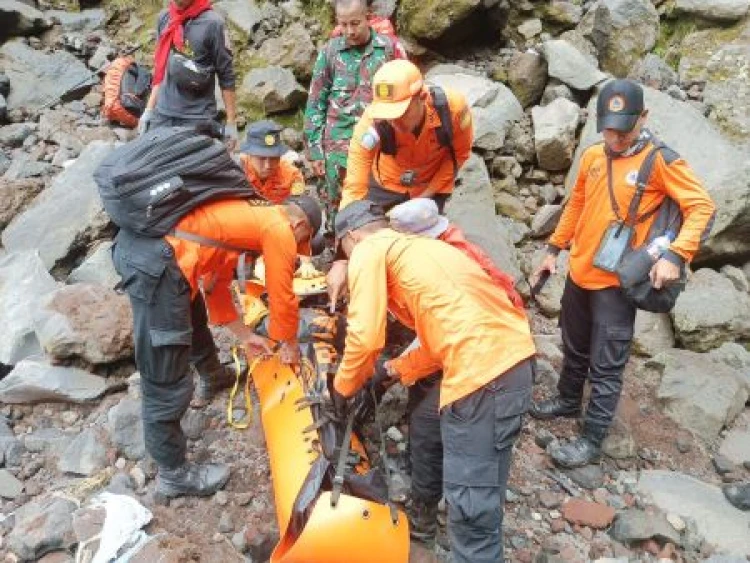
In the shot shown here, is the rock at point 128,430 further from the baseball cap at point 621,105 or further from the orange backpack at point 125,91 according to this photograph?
the orange backpack at point 125,91

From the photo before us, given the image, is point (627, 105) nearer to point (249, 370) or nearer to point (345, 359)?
point (345, 359)

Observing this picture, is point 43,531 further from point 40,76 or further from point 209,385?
point 40,76

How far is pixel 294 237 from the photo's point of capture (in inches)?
151

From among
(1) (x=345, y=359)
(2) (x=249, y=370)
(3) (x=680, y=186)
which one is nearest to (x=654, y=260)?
(3) (x=680, y=186)

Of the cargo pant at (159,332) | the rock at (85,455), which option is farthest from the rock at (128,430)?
the cargo pant at (159,332)

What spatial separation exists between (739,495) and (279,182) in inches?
150

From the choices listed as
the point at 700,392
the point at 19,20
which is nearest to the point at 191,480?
the point at 700,392

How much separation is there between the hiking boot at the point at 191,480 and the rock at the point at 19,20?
8.63 m

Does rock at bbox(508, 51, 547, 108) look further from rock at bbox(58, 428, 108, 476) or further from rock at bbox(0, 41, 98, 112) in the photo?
rock at bbox(58, 428, 108, 476)

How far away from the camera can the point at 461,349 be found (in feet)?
10.3

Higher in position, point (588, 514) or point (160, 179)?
point (160, 179)

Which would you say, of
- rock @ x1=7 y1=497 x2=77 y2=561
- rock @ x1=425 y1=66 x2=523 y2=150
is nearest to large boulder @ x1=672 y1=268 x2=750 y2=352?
rock @ x1=425 y1=66 x2=523 y2=150

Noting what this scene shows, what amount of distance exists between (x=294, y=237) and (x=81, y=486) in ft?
6.57

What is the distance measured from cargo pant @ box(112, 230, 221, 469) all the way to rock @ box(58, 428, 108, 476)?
63cm
